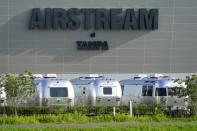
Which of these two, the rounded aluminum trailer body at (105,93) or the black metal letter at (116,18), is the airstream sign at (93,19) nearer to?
the black metal letter at (116,18)

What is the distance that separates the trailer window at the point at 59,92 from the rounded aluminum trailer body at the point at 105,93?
59.4 inches

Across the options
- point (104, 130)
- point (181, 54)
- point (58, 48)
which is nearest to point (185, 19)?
point (181, 54)

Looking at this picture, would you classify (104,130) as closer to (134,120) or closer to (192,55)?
(134,120)

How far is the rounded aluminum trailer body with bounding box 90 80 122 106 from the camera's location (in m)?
31.6

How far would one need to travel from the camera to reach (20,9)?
4425 centimetres

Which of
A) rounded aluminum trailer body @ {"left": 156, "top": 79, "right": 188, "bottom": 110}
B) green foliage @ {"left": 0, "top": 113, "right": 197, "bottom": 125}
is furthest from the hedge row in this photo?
green foliage @ {"left": 0, "top": 113, "right": 197, "bottom": 125}

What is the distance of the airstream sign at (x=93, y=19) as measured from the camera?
4403 cm

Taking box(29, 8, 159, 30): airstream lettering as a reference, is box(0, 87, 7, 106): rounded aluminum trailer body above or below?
below

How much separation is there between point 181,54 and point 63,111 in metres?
20.0

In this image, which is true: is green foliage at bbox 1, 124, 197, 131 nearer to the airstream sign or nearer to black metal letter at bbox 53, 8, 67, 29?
the airstream sign

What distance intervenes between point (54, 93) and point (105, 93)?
2812mm

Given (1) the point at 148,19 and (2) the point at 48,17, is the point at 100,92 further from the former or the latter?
(1) the point at 148,19

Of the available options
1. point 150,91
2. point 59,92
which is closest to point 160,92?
point 150,91

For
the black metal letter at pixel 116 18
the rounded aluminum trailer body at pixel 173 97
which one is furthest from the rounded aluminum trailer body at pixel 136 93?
the black metal letter at pixel 116 18
